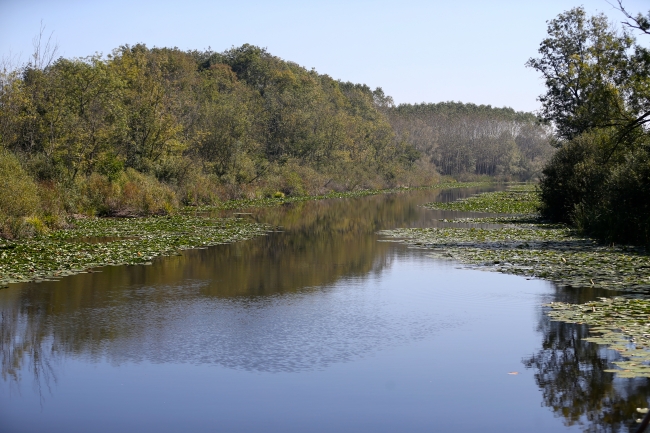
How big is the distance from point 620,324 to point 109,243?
1663 centimetres

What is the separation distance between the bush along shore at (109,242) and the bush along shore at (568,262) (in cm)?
787

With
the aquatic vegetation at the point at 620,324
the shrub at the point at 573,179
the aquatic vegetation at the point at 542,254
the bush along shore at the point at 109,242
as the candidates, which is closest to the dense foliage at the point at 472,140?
the shrub at the point at 573,179

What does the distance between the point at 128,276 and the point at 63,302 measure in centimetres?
339

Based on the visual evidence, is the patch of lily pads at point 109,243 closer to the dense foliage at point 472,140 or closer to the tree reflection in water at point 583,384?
the tree reflection in water at point 583,384

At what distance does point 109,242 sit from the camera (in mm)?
23531

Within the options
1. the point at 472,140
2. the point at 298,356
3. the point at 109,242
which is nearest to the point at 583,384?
the point at 298,356

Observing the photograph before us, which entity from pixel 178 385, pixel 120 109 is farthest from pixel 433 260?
pixel 120 109

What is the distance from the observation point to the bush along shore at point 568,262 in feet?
37.7

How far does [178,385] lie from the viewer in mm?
9484

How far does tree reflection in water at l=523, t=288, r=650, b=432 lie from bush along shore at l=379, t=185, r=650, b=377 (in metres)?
0.26

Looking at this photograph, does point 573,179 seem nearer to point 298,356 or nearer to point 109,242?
point 109,242

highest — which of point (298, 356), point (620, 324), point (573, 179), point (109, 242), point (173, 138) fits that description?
point (173, 138)

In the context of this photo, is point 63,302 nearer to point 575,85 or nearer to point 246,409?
point 246,409

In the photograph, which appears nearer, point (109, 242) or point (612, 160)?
point (109, 242)
